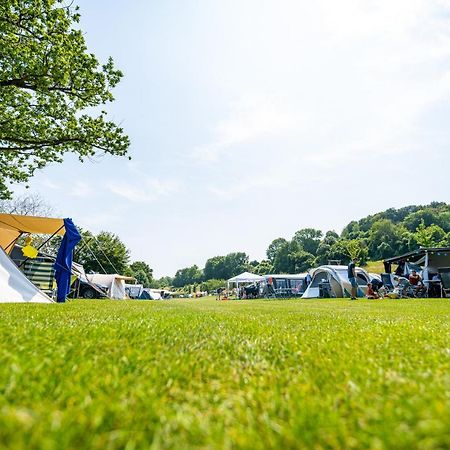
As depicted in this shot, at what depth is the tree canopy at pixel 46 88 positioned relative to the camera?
10766 millimetres

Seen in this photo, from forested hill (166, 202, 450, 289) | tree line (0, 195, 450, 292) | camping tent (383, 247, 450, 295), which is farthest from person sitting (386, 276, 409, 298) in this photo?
forested hill (166, 202, 450, 289)

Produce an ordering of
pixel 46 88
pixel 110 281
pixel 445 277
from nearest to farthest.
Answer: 1. pixel 46 88
2. pixel 445 277
3. pixel 110 281

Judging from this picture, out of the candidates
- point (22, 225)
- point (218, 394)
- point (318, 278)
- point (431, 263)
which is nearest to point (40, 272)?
point (22, 225)

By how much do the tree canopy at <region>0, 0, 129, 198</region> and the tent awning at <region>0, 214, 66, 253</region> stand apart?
2226 millimetres

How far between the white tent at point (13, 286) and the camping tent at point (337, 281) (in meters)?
19.8

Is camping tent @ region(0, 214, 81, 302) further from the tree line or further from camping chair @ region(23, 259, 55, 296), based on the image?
the tree line

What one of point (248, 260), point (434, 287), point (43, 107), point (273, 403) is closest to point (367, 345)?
point (273, 403)

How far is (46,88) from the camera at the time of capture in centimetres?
1152

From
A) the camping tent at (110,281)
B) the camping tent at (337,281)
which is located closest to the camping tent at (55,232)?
the camping tent at (110,281)

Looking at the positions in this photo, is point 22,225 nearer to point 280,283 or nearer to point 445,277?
point 445,277

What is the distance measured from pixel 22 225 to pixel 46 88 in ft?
18.3

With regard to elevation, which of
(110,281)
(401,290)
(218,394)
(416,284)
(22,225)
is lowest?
(218,394)

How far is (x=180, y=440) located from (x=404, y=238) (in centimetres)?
8405

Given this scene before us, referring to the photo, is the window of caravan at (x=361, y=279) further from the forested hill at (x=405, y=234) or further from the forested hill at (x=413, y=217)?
the forested hill at (x=413, y=217)
